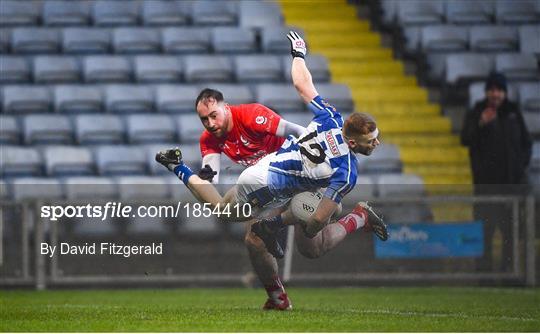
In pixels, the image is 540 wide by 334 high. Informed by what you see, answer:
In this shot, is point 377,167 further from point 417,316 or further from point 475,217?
point 417,316

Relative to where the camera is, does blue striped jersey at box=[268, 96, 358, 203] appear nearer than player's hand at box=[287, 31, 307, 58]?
Yes

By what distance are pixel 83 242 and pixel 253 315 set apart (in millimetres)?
2771

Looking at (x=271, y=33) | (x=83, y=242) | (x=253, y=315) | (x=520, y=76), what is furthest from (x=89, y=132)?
(x=253, y=315)

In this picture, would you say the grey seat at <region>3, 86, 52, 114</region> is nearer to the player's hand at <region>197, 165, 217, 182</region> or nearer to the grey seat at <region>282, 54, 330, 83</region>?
the grey seat at <region>282, 54, 330, 83</region>

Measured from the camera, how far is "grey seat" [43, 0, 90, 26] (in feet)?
53.9

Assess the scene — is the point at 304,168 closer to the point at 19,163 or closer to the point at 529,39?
the point at 19,163

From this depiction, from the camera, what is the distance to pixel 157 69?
15938 millimetres

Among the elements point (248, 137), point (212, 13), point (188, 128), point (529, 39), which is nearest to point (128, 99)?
point (188, 128)

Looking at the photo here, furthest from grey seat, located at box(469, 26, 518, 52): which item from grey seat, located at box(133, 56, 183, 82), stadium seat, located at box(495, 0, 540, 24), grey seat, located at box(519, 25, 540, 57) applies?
grey seat, located at box(133, 56, 183, 82)

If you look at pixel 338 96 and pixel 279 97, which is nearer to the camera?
pixel 279 97

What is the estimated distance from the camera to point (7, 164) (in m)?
14.4

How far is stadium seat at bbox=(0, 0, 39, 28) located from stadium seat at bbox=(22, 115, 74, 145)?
1.86 metres

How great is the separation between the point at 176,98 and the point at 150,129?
0.65 m

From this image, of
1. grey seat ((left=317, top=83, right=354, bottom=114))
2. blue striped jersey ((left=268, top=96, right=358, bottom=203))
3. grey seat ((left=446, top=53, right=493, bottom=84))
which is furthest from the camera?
grey seat ((left=446, top=53, right=493, bottom=84))
